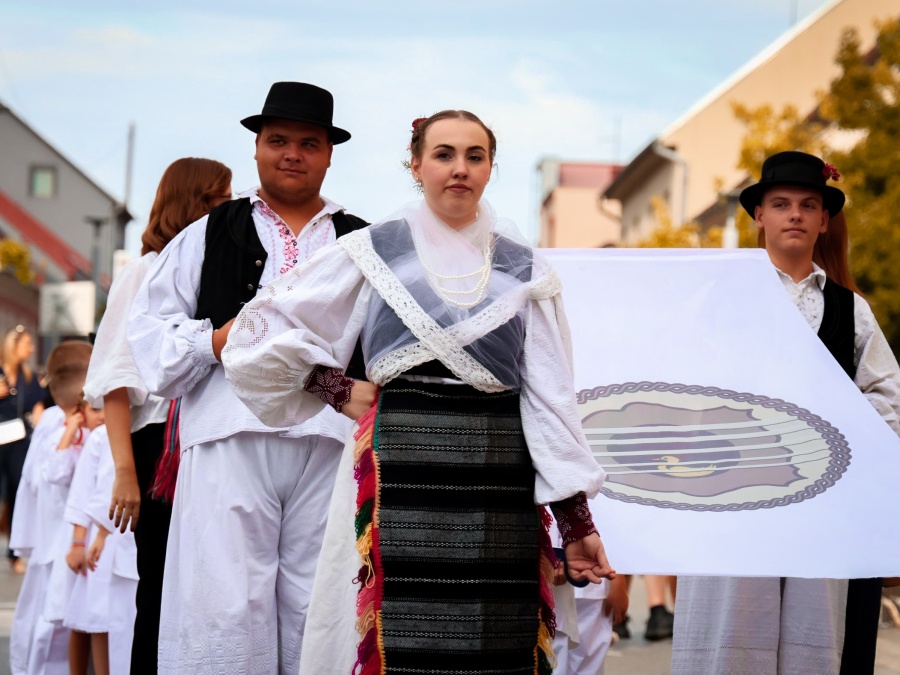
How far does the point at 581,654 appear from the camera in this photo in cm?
642

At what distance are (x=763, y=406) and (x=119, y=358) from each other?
228 centimetres

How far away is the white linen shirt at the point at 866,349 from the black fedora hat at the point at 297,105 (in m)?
1.87

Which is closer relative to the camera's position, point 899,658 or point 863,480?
point 863,480

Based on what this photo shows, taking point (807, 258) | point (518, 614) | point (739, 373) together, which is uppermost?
point (807, 258)

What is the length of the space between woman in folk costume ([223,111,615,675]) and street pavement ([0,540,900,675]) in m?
4.57

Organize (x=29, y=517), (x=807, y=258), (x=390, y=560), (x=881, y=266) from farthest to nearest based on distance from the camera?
(x=881, y=266)
(x=29, y=517)
(x=807, y=258)
(x=390, y=560)

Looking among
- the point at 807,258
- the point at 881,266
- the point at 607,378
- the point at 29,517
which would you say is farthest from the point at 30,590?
the point at 881,266

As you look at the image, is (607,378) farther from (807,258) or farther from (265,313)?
(265,313)

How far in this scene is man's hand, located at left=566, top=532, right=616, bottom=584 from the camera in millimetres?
3750

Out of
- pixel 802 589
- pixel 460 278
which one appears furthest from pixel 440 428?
pixel 802 589

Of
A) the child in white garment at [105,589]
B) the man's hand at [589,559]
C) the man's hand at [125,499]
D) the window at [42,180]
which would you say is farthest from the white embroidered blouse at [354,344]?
the window at [42,180]

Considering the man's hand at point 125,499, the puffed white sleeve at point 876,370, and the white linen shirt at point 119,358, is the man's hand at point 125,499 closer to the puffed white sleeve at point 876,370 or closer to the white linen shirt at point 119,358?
the white linen shirt at point 119,358

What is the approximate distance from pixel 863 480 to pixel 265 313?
2067 millimetres

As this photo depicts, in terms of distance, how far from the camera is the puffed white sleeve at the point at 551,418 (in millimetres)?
3697
